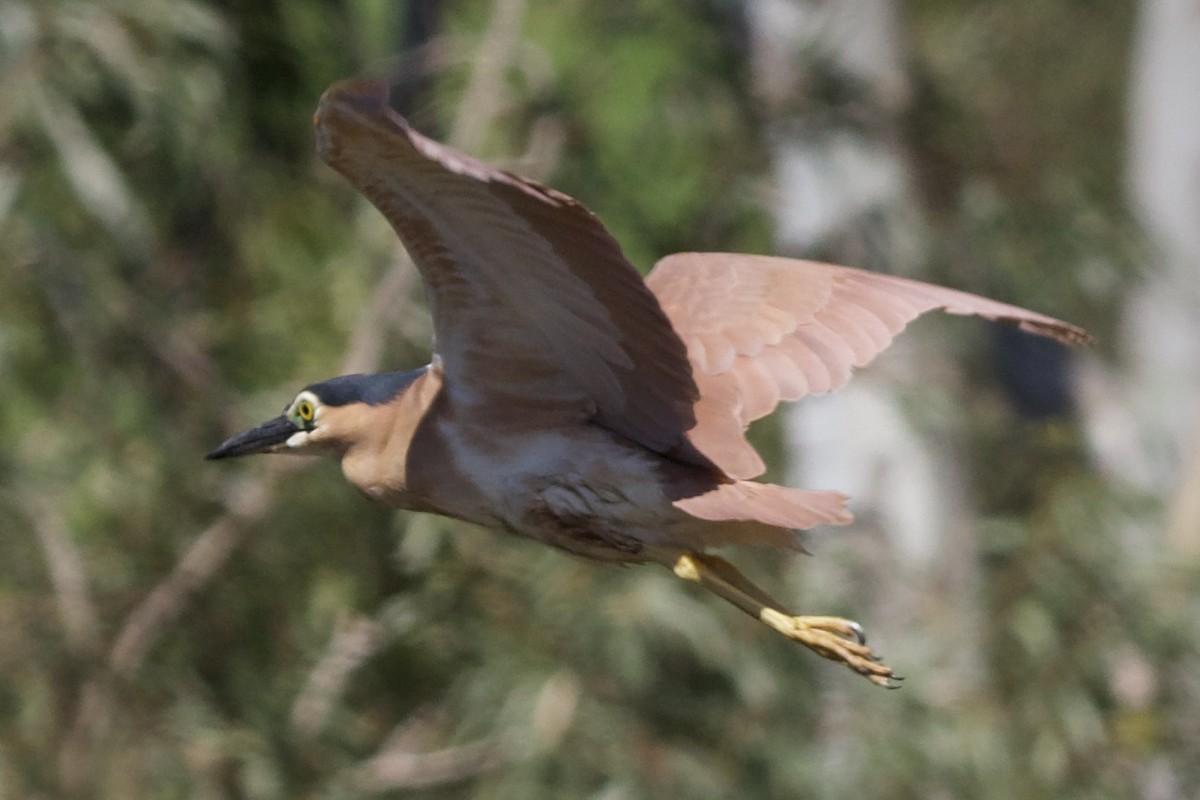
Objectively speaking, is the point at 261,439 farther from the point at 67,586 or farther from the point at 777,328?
the point at 67,586

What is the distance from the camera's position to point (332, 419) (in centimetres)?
317

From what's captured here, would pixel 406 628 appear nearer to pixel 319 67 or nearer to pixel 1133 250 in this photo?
pixel 319 67

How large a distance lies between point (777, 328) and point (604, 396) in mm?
324

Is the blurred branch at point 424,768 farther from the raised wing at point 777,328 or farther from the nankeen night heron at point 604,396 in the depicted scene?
the raised wing at point 777,328

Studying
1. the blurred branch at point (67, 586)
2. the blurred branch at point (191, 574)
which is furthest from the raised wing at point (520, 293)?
the blurred branch at point (67, 586)

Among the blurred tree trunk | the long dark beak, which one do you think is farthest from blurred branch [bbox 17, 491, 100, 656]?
the blurred tree trunk

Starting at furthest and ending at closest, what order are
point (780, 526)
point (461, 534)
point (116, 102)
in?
point (116, 102)
point (461, 534)
point (780, 526)

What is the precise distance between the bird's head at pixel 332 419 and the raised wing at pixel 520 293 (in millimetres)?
173

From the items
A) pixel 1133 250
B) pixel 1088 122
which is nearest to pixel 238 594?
pixel 1133 250

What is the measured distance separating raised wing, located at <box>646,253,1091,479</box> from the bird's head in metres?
0.47

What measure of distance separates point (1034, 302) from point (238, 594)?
2504mm

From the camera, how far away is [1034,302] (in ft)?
19.5

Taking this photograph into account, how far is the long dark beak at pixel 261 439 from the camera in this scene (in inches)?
128

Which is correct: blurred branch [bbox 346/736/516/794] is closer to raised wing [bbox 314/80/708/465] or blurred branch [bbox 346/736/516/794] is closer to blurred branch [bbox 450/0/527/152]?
blurred branch [bbox 450/0/527/152]
